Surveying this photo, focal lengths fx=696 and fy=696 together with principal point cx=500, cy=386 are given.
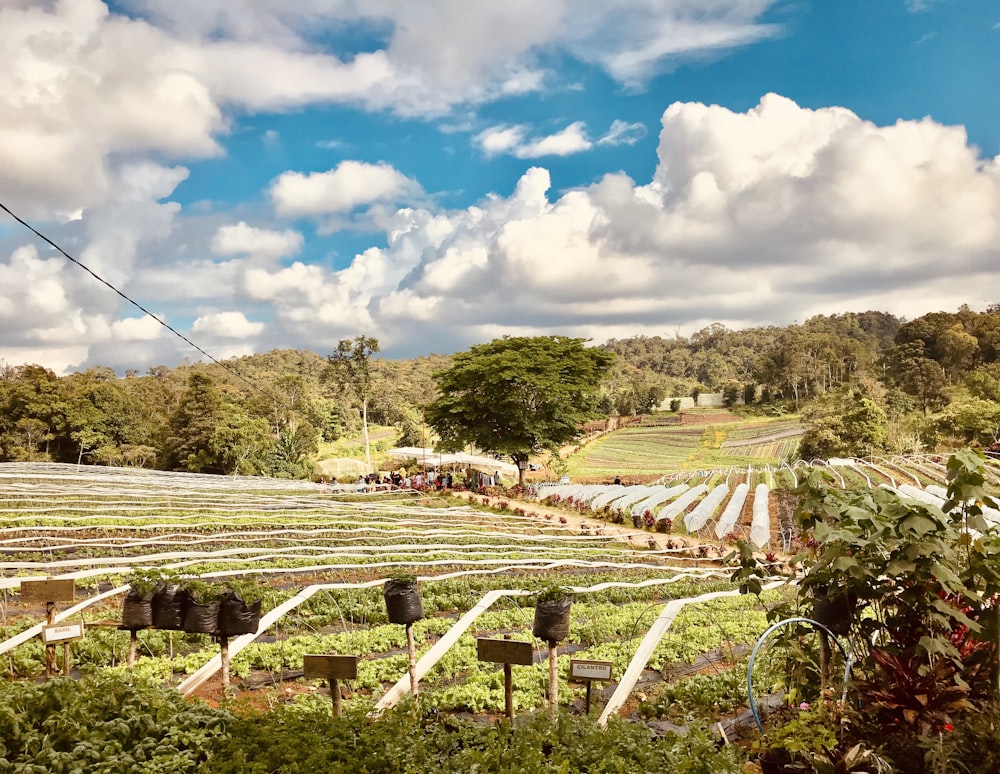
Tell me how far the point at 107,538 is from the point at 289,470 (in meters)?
31.4

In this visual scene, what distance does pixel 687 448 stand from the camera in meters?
72.8

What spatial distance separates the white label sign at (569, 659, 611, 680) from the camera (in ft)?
16.6

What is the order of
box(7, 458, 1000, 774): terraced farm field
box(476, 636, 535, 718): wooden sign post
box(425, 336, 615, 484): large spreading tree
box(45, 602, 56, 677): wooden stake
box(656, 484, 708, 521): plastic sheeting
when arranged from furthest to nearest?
box(425, 336, 615, 484): large spreading tree
box(656, 484, 708, 521): plastic sheeting
box(45, 602, 56, 677): wooden stake
box(476, 636, 535, 718): wooden sign post
box(7, 458, 1000, 774): terraced farm field

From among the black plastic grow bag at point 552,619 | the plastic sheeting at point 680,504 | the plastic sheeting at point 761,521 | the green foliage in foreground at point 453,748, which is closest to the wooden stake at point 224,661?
the green foliage in foreground at point 453,748

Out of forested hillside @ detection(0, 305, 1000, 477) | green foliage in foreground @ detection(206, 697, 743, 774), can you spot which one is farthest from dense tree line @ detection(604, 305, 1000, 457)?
green foliage in foreground @ detection(206, 697, 743, 774)

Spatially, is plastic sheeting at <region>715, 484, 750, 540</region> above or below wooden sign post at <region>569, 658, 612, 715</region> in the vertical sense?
below

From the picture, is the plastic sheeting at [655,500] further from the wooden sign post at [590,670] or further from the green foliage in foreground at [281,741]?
the green foliage in foreground at [281,741]

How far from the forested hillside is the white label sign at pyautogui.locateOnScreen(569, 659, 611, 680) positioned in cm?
4175

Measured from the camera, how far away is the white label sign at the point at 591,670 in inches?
199

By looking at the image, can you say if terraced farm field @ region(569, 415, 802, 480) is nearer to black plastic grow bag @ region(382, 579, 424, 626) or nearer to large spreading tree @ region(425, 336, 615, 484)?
large spreading tree @ region(425, 336, 615, 484)

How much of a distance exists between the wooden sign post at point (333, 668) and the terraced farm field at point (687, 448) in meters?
51.2

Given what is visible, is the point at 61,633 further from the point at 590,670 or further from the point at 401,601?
the point at 590,670

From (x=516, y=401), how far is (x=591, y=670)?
31781 millimetres

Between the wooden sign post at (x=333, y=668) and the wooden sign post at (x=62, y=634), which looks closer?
the wooden sign post at (x=333, y=668)
